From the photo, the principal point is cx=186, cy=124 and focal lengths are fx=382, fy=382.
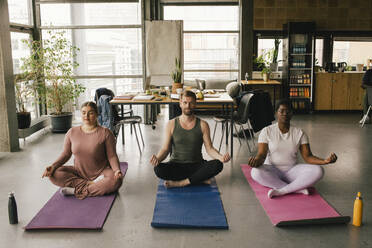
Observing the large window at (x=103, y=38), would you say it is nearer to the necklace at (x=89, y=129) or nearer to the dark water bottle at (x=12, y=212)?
the necklace at (x=89, y=129)

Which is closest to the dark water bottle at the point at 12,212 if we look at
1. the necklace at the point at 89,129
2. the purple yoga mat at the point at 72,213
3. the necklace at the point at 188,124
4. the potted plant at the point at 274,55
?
the purple yoga mat at the point at 72,213

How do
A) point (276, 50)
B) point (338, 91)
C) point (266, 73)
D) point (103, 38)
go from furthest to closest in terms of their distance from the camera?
point (276, 50) → point (338, 91) → point (266, 73) → point (103, 38)

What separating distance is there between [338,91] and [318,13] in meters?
1.99

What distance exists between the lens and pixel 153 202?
148 inches

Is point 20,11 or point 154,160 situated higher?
point 20,11

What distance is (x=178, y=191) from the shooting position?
3.97m

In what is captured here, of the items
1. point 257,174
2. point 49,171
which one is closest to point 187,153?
point 257,174

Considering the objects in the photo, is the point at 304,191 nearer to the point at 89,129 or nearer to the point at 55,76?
the point at 89,129

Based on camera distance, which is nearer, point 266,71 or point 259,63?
point 266,71

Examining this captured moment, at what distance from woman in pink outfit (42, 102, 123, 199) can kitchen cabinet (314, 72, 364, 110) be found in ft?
22.7

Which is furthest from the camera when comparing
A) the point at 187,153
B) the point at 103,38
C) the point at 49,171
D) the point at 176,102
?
the point at 103,38

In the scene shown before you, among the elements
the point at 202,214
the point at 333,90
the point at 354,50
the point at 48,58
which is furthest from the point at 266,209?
the point at 354,50

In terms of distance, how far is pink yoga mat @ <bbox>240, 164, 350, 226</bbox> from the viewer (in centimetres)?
323

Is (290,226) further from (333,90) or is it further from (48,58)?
(333,90)
